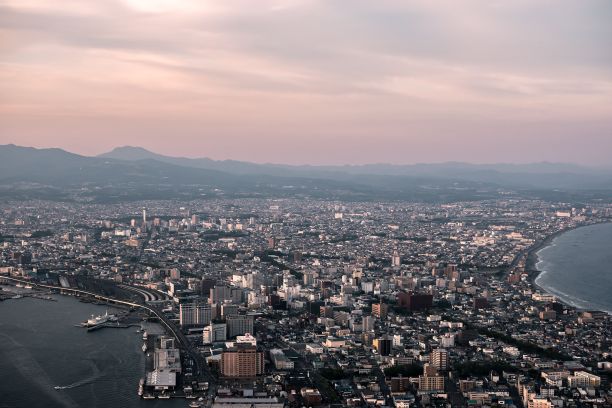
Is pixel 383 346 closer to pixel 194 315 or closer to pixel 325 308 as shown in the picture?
pixel 325 308

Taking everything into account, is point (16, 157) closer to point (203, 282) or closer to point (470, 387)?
point (203, 282)

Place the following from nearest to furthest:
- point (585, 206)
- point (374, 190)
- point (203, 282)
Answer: point (203, 282) < point (585, 206) < point (374, 190)

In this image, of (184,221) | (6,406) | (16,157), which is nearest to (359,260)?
(184,221)

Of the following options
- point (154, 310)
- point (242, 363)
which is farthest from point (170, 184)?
point (242, 363)

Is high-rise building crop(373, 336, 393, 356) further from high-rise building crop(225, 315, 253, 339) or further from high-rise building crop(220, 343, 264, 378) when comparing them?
high-rise building crop(225, 315, 253, 339)

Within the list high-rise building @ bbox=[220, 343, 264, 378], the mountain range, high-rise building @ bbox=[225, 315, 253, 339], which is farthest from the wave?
the mountain range
